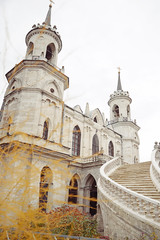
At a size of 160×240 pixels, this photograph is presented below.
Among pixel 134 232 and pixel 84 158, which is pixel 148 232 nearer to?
pixel 134 232

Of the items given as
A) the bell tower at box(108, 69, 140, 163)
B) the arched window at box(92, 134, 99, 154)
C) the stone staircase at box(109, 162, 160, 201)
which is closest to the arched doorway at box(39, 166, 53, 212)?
the stone staircase at box(109, 162, 160, 201)

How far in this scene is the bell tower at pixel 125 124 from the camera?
2934cm

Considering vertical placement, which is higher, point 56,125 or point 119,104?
point 119,104

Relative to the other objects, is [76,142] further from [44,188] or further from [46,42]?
[44,188]

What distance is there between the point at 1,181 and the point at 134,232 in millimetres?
7150

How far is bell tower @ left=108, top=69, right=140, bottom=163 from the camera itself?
96.3 feet

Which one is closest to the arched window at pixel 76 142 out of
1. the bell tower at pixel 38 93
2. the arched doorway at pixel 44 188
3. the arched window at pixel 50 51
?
the bell tower at pixel 38 93

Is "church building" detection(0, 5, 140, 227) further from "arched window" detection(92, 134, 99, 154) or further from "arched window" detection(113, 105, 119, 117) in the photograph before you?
"arched window" detection(113, 105, 119, 117)

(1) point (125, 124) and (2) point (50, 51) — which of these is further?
(1) point (125, 124)

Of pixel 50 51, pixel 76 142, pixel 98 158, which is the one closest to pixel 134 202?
pixel 98 158

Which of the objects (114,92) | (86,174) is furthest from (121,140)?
(86,174)

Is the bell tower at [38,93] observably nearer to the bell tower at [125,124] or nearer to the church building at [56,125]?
the church building at [56,125]

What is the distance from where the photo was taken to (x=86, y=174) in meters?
19.1

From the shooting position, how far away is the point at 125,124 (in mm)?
30656
